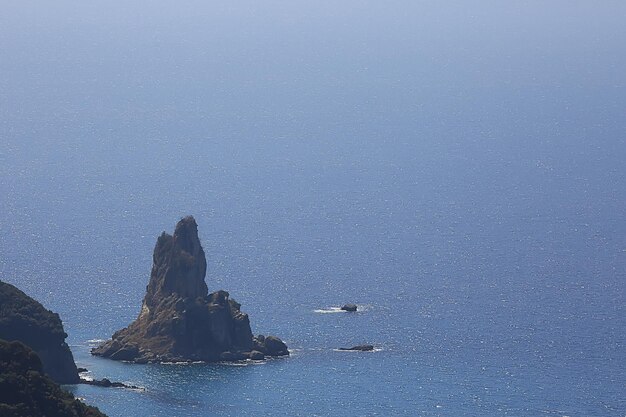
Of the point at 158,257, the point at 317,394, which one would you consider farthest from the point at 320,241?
the point at 317,394

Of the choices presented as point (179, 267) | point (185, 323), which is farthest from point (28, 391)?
point (179, 267)

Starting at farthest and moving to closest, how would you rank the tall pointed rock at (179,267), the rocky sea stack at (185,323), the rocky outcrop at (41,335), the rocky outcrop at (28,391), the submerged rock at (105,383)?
the tall pointed rock at (179,267) → the rocky sea stack at (185,323) → the submerged rock at (105,383) → the rocky outcrop at (41,335) → the rocky outcrop at (28,391)

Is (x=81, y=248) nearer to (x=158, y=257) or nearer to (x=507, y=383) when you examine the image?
(x=158, y=257)

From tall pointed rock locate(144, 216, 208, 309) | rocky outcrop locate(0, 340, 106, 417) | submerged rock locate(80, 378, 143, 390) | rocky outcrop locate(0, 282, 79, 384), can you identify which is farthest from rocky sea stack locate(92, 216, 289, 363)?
rocky outcrop locate(0, 340, 106, 417)

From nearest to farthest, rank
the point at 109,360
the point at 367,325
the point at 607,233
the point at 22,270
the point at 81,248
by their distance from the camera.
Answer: the point at 109,360 < the point at 367,325 < the point at 22,270 < the point at 81,248 < the point at 607,233

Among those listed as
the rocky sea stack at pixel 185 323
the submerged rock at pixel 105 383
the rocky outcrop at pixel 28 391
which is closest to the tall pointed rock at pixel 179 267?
the rocky sea stack at pixel 185 323

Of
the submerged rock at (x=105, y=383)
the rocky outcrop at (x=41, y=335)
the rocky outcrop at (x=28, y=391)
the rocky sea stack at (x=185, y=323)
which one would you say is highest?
the rocky sea stack at (x=185, y=323)

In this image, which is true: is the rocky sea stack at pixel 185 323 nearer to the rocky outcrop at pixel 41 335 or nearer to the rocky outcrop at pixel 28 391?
the rocky outcrop at pixel 41 335
